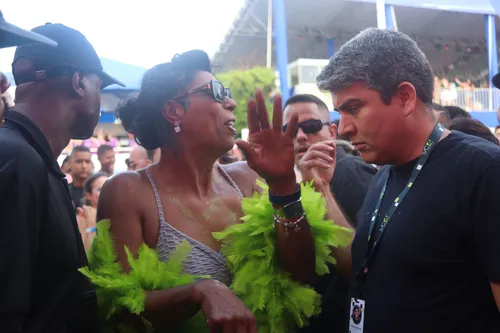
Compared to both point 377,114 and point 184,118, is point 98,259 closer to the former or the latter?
point 184,118

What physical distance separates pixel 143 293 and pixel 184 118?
80 centimetres

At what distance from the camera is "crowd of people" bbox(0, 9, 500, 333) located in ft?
4.86

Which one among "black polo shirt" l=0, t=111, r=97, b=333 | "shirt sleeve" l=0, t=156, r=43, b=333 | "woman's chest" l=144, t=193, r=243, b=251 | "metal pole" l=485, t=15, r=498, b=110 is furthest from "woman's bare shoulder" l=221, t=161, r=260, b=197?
"metal pole" l=485, t=15, r=498, b=110

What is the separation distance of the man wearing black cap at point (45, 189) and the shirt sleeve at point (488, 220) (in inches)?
51.2

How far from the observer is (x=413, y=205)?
160 cm

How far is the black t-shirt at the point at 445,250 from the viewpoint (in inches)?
A: 56.5

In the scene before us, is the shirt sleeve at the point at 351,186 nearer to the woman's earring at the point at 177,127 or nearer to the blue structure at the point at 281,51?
the woman's earring at the point at 177,127

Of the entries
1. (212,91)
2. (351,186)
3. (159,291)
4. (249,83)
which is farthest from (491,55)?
(159,291)

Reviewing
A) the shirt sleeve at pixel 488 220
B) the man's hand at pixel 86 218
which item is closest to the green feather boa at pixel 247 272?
the shirt sleeve at pixel 488 220

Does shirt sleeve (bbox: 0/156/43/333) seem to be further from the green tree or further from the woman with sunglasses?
the green tree

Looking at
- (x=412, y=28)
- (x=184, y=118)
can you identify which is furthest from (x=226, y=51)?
(x=184, y=118)

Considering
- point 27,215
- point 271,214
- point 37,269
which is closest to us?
point 27,215

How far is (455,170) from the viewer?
5.02 ft

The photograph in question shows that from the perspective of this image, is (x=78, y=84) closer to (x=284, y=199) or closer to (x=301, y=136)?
(x=284, y=199)
